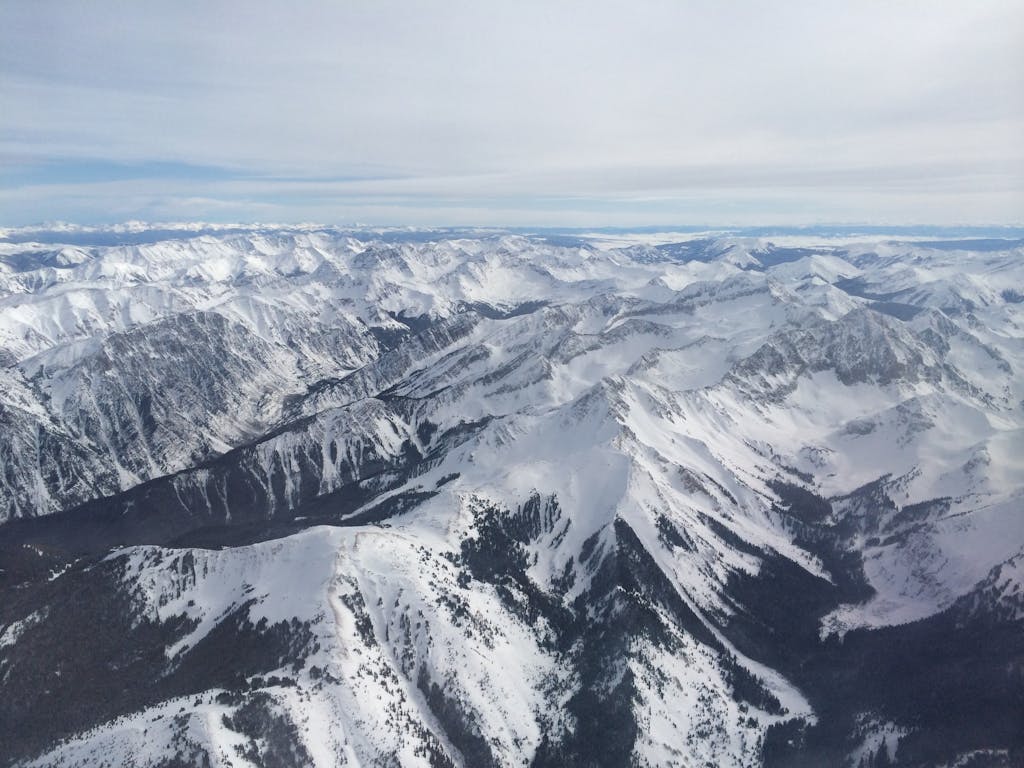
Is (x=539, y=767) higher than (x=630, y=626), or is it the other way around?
(x=630, y=626)

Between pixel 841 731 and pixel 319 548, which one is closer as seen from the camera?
pixel 841 731

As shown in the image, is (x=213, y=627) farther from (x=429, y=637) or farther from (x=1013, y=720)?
(x=1013, y=720)

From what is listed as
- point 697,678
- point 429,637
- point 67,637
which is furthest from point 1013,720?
point 67,637

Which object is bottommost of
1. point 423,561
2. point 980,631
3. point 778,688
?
point 778,688

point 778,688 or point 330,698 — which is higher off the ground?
point 330,698

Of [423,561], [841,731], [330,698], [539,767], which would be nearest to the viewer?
[330,698]

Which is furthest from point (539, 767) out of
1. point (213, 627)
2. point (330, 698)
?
point (213, 627)

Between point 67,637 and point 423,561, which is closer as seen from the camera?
point 67,637

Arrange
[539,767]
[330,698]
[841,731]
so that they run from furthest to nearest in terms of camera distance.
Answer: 1. [841,731]
2. [539,767]
3. [330,698]

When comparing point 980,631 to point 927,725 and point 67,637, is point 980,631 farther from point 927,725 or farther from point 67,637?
point 67,637
